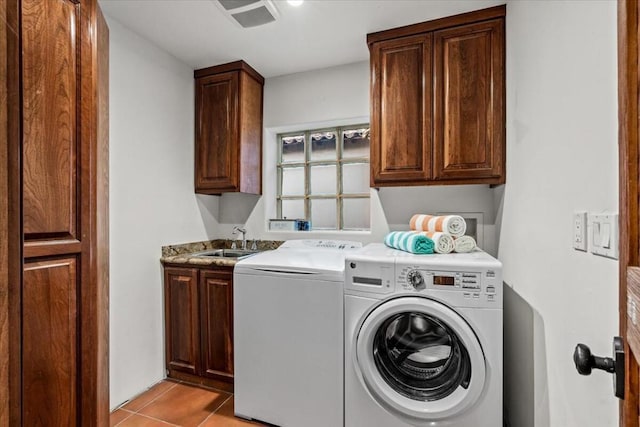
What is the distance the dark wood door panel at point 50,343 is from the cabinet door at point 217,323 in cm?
92

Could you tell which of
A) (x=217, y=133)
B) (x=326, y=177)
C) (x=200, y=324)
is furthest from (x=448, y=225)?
(x=217, y=133)

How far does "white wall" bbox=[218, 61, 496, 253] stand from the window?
138 millimetres

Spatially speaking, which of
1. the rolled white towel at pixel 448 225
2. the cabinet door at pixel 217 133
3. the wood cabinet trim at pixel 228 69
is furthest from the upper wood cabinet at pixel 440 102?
the cabinet door at pixel 217 133

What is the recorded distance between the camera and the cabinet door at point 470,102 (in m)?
1.83

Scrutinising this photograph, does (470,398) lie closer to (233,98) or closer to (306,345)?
(306,345)

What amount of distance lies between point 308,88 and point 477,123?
142 cm

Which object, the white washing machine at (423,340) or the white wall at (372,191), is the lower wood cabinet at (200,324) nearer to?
the white wall at (372,191)

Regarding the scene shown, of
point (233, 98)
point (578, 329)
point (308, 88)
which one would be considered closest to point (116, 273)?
point (233, 98)

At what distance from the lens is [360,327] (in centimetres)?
152

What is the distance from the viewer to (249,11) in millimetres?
1814

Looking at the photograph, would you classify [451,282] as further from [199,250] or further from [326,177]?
[199,250]

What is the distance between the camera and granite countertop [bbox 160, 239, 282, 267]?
213 centimetres

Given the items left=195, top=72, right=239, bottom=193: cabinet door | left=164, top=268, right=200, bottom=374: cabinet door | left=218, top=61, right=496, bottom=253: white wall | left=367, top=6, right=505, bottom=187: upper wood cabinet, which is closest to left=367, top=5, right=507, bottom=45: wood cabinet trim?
left=367, top=6, right=505, bottom=187: upper wood cabinet

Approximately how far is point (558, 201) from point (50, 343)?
6.28ft
